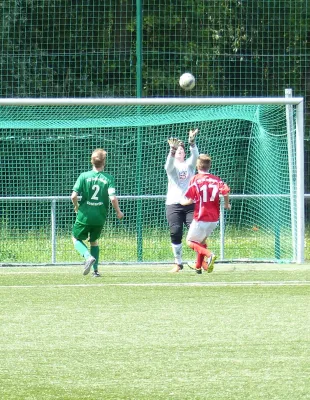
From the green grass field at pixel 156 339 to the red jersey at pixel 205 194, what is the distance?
42.0 inches

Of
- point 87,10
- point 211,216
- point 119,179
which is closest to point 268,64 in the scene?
point 87,10

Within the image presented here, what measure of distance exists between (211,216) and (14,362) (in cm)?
663

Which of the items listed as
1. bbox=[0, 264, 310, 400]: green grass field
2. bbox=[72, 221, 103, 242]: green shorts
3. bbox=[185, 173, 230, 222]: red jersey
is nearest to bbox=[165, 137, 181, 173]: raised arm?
bbox=[185, 173, 230, 222]: red jersey

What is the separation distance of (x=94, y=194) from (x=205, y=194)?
53.3 inches

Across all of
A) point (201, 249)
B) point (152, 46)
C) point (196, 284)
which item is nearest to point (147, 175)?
point (201, 249)

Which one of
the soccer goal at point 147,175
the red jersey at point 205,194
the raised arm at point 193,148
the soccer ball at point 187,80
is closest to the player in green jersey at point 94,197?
the red jersey at point 205,194

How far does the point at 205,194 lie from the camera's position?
501 inches

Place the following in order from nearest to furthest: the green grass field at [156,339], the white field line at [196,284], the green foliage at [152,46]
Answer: the green grass field at [156,339], the white field line at [196,284], the green foliage at [152,46]

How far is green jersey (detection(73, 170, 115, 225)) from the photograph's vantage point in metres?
12.8

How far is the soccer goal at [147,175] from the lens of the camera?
15.8m

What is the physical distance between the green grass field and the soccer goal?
4.03 metres

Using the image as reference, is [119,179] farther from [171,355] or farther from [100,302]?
[171,355]

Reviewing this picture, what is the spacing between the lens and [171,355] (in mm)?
6637

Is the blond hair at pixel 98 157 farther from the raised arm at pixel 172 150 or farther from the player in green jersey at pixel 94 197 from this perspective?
the raised arm at pixel 172 150
